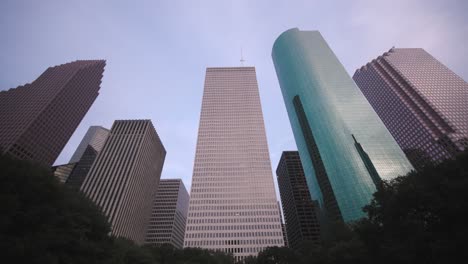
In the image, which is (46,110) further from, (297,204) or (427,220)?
(297,204)

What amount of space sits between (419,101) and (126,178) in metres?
190

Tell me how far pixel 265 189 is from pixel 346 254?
3096 inches

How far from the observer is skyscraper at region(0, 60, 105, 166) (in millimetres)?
109750

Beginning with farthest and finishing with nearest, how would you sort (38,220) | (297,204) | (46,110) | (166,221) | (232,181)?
1. (166,221)
2. (297,204)
3. (46,110)
4. (232,181)
5. (38,220)

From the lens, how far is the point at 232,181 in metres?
115

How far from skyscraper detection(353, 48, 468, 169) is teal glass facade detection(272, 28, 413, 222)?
Answer: 30.9 m

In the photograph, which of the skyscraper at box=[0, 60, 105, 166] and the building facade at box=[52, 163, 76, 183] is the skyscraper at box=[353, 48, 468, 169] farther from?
the building facade at box=[52, 163, 76, 183]

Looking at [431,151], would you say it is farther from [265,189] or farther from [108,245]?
[108,245]

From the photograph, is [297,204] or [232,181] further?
[297,204]

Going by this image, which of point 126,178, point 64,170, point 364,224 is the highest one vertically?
point 64,170

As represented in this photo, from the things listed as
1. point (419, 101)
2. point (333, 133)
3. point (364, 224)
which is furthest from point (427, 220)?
point (419, 101)

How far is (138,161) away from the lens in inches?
5251

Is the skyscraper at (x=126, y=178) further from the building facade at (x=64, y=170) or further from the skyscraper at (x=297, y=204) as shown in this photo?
the skyscraper at (x=297, y=204)

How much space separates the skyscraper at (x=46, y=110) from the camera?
10975 centimetres
